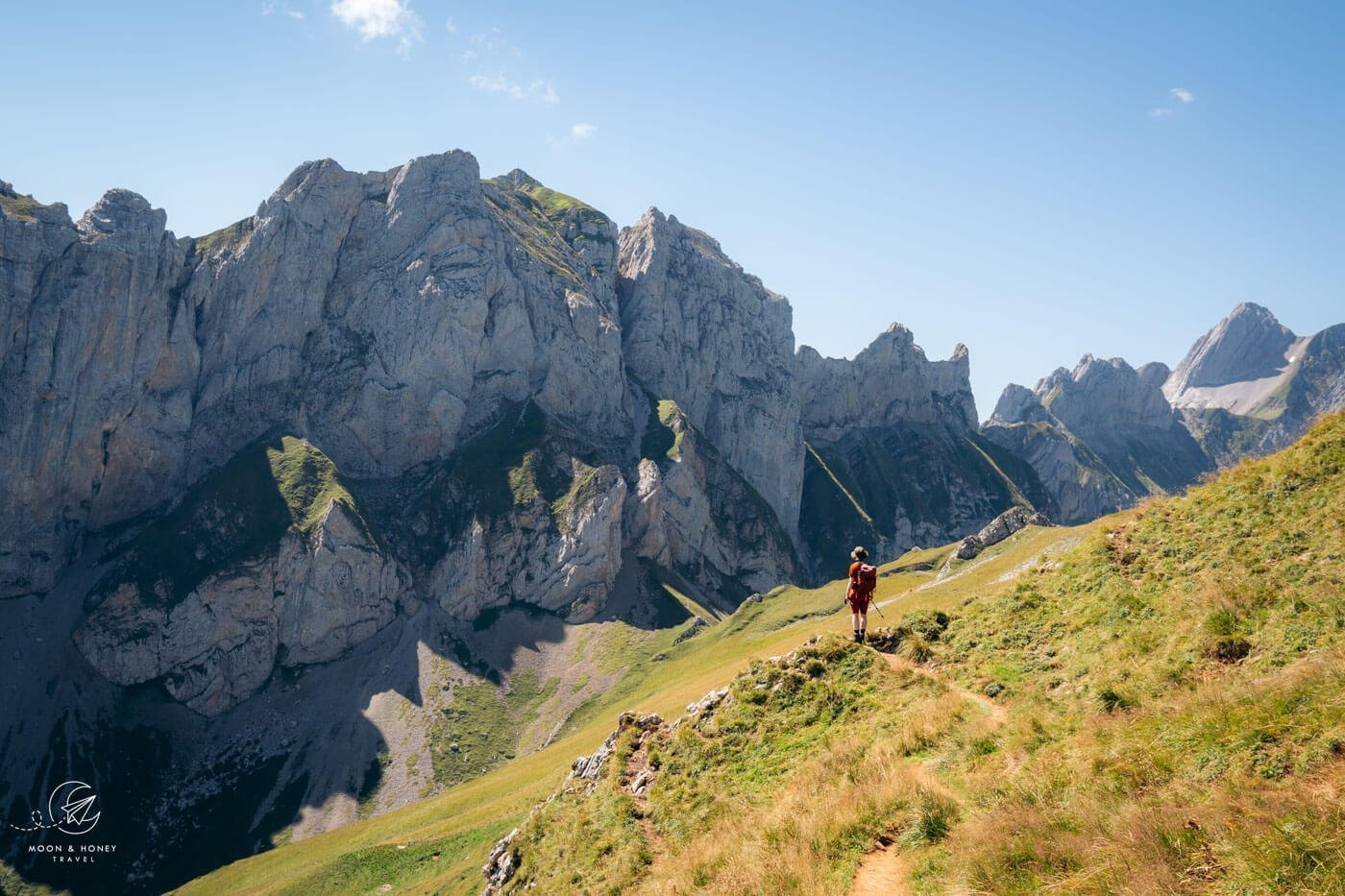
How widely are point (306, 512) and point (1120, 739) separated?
162176 millimetres

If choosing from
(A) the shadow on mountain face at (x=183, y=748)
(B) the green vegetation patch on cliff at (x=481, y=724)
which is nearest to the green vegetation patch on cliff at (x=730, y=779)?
(B) the green vegetation patch on cliff at (x=481, y=724)

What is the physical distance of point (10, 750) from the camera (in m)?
111

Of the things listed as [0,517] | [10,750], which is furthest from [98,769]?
[0,517]

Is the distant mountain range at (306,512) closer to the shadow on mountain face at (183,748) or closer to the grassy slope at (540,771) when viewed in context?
the shadow on mountain face at (183,748)

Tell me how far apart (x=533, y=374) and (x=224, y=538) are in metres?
81.5

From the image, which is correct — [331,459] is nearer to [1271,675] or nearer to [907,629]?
[907,629]

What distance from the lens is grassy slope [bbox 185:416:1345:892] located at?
1020 cm

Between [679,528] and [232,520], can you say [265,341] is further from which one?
[679,528]

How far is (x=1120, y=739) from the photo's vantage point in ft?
44.5

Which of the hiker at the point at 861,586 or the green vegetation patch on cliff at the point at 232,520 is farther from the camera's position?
the green vegetation patch on cliff at the point at 232,520

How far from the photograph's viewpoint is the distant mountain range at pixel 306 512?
121 metres

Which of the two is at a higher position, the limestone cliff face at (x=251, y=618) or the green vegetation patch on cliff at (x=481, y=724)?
the limestone cliff face at (x=251, y=618)

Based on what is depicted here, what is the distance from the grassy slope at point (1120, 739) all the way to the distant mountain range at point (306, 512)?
114m

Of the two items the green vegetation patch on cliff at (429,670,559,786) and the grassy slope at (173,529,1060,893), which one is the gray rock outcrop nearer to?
the grassy slope at (173,529,1060,893)
